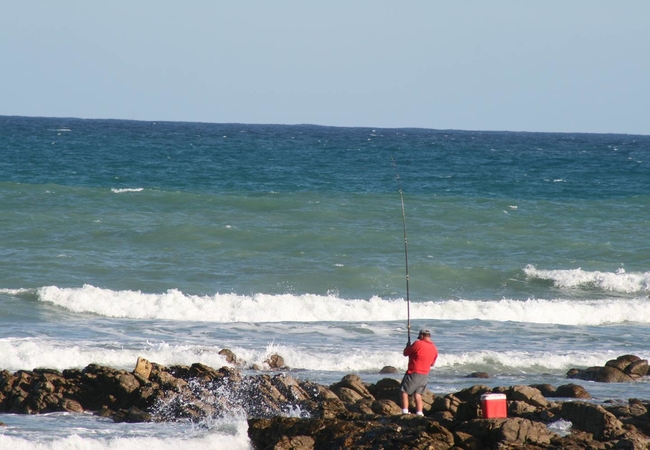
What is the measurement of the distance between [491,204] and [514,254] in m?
7.92

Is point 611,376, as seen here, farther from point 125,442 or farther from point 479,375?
point 125,442

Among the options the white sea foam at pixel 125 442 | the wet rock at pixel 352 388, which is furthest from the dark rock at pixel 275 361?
the white sea foam at pixel 125 442

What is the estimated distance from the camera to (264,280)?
20516mm

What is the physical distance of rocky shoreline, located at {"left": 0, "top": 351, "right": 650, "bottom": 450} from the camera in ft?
28.3

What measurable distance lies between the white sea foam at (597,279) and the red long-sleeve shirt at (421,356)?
11.9 m

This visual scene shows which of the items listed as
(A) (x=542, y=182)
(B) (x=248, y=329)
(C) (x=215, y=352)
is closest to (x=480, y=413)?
(C) (x=215, y=352)

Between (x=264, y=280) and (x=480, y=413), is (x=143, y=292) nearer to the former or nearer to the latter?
(x=264, y=280)

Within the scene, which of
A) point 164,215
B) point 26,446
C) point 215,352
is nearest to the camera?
point 26,446

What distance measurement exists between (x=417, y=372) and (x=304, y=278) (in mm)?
10637

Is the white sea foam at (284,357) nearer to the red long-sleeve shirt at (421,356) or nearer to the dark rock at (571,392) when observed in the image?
the dark rock at (571,392)

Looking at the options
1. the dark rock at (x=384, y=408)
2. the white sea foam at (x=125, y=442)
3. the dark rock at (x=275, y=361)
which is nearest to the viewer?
the white sea foam at (x=125, y=442)

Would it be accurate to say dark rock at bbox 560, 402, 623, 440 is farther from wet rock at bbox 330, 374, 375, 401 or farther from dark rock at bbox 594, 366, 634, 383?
dark rock at bbox 594, 366, 634, 383

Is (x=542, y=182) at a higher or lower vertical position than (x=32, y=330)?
higher

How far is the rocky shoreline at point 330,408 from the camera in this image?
8.63 meters
